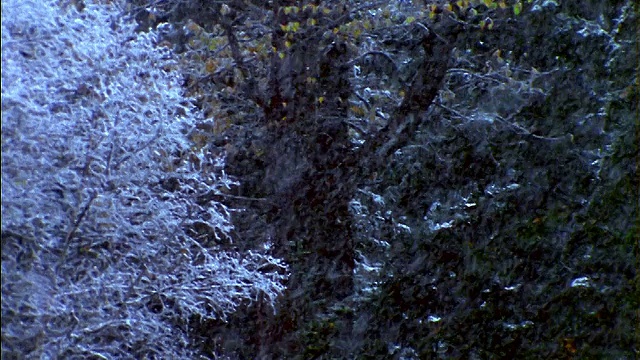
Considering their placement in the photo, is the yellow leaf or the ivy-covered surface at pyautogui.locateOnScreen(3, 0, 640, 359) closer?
the yellow leaf

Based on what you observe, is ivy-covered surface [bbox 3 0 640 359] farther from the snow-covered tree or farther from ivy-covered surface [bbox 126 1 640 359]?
the snow-covered tree

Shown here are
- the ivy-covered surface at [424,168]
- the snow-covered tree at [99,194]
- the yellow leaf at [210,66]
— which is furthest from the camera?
the ivy-covered surface at [424,168]

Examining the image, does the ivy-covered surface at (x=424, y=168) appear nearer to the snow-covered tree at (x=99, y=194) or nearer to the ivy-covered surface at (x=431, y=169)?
the ivy-covered surface at (x=431, y=169)

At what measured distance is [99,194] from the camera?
9.43 ft

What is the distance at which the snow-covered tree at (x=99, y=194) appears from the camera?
8.64 feet

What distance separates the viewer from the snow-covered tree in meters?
2.63

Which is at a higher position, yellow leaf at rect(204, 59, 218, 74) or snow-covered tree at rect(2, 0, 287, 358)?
yellow leaf at rect(204, 59, 218, 74)

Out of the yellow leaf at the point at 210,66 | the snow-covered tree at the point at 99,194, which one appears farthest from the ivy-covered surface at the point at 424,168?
the snow-covered tree at the point at 99,194

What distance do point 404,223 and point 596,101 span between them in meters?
1.32

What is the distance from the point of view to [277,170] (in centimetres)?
396

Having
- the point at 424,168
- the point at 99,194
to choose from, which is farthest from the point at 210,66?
the point at 424,168

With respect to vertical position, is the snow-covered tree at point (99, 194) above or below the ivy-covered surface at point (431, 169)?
below

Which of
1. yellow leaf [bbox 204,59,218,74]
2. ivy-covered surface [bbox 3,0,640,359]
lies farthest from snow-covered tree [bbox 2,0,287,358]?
yellow leaf [bbox 204,59,218,74]

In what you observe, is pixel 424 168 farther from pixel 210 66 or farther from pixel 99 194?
pixel 99 194
